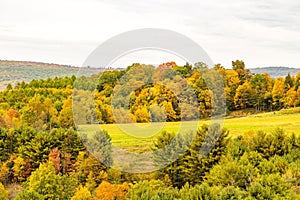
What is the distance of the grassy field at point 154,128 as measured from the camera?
68.2 m

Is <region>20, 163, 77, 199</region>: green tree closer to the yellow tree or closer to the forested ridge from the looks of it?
the forested ridge

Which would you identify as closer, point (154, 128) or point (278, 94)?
point (154, 128)

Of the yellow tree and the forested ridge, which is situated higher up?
the yellow tree

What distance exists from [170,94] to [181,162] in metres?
10.9

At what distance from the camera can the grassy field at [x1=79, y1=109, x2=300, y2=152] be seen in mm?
68188

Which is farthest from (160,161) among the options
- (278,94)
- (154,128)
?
(278,94)

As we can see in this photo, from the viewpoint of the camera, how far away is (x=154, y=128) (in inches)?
2795

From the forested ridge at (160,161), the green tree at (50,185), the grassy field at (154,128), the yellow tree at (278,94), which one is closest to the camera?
the forested ridge at (160,161)

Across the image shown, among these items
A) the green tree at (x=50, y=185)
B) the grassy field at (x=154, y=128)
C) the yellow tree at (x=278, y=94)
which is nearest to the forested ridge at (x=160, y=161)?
the green tree at (x=50, y=185)

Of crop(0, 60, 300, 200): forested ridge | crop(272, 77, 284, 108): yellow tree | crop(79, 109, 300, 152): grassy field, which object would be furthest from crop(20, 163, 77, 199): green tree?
crop(272, 77, 284, 108): yellow tree

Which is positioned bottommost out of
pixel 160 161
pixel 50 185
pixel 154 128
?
pixel 50 185

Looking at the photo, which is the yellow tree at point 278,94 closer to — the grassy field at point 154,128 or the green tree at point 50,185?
the grassy field at point 154,128

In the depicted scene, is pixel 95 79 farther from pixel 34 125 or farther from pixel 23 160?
pixel 34 125

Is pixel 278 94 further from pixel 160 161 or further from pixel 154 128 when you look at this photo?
pixel 160 161
